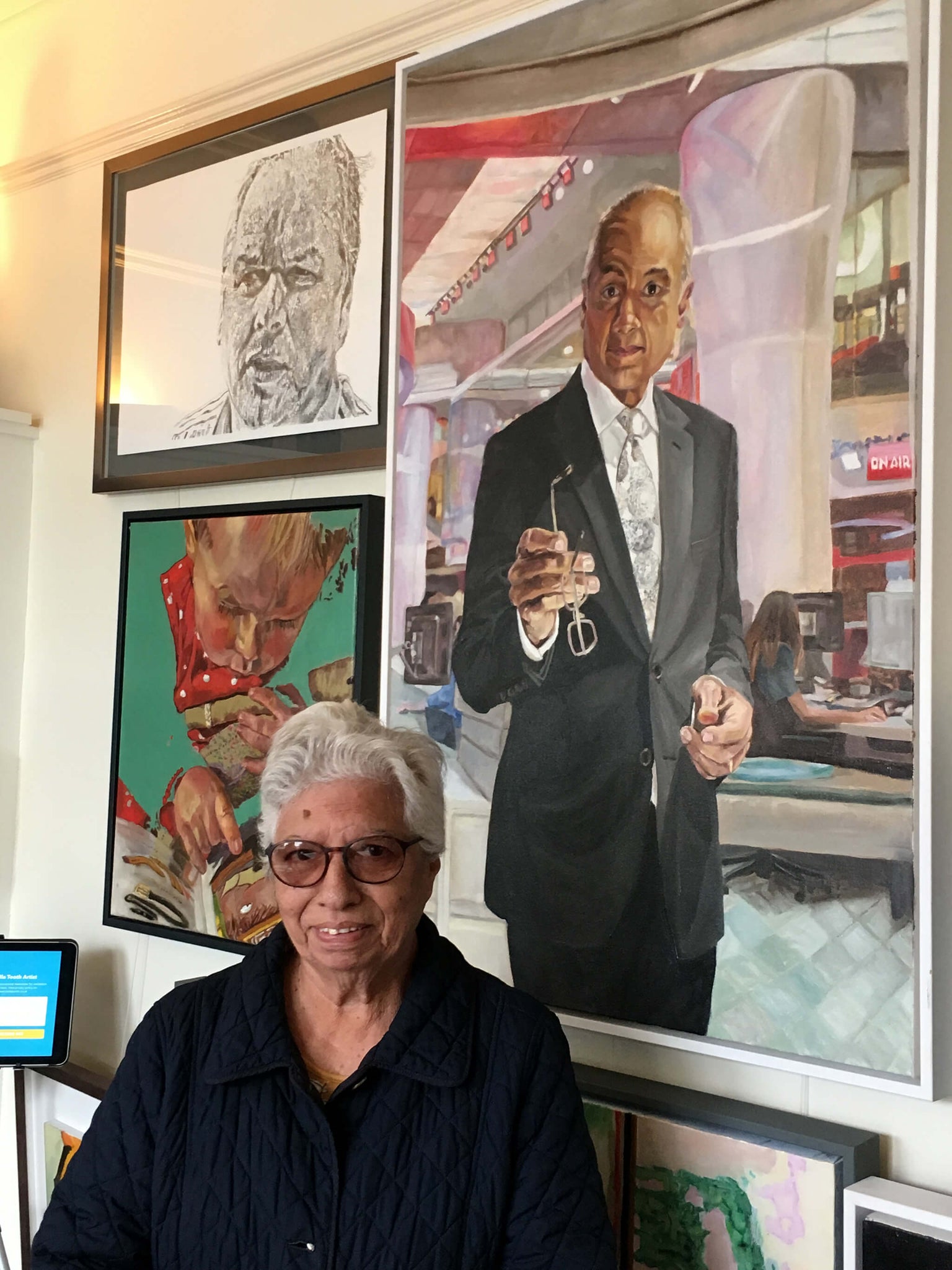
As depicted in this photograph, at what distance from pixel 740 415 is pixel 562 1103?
2.79ft

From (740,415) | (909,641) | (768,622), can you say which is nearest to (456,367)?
(740,415)

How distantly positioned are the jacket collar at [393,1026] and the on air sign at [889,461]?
0.76 meters

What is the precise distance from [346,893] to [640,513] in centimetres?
63

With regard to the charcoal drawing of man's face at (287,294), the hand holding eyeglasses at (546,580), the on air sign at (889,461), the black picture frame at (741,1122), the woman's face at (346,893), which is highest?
the charcoal drawing of man's face at (287,294)

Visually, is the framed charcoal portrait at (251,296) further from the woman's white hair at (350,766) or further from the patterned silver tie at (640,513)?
the woman's white hair at (350,766)

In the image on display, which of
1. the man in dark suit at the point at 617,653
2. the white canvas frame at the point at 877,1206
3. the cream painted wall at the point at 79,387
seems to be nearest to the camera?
the white canvas frame at the point at 877,1206

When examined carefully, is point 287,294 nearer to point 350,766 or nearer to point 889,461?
point 350,766

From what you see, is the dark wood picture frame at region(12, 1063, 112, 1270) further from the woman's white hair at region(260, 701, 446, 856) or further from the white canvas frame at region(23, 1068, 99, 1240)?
the woman's white hair at region(260, 701, 446, 856)

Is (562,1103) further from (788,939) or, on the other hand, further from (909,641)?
(909,641)

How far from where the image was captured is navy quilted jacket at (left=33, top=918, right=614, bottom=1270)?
54.4 inches

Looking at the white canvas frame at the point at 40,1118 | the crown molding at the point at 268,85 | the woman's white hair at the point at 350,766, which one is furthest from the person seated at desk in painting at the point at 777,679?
the white canvas frame at the point at 40,1118

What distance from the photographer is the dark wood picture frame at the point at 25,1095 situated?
231 cm

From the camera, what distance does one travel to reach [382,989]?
1520mm

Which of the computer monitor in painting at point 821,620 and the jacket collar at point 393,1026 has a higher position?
the computer monitor in painting at point 821,620
